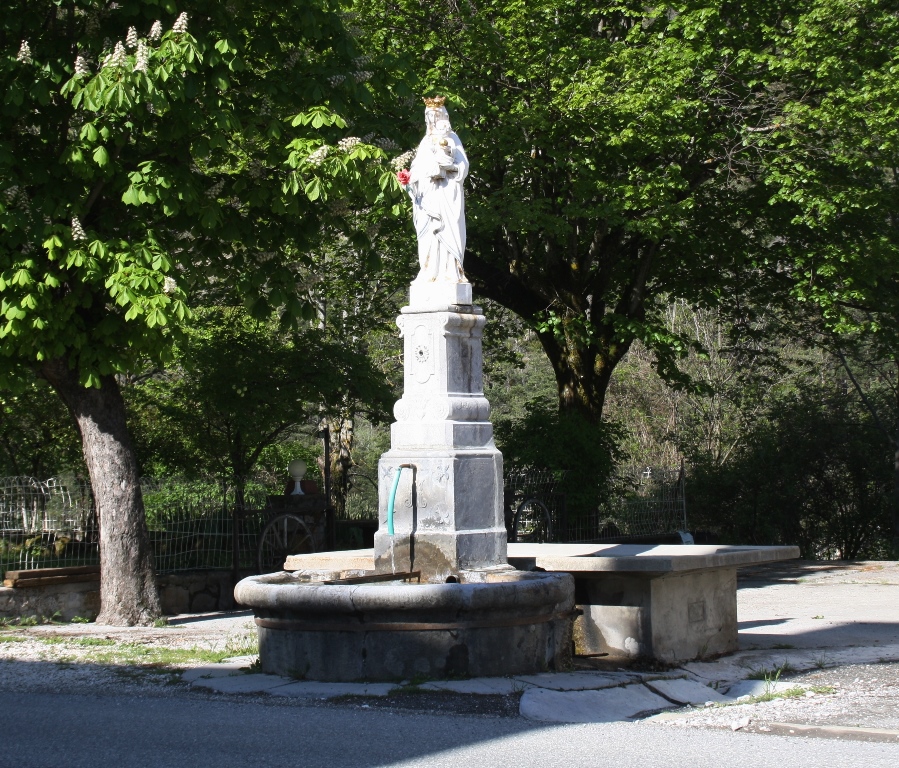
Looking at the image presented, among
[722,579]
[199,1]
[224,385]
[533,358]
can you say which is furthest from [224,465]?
[533,358]

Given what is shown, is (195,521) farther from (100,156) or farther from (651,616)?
(651,616)

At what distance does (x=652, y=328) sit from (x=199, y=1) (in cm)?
932

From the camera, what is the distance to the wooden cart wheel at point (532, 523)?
17828 millimetres

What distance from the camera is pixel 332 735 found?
678cm

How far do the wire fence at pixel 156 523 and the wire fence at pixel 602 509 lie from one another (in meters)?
4.07

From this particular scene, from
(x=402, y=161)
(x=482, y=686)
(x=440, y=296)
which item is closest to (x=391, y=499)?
(x=440, y=296)

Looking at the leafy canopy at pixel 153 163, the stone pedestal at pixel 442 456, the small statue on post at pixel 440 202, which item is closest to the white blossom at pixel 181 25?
the leafy canopy at pixel 153 163

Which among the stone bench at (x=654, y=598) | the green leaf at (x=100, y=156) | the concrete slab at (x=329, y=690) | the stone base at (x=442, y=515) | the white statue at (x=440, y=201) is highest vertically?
the green leaf at (x=100, y=156)

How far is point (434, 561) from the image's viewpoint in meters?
9.54

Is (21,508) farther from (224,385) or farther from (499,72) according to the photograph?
(499,72)

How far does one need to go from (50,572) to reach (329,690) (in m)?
6.39

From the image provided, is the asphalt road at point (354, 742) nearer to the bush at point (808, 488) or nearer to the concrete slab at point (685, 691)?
the concrete slab at point (685, 691)

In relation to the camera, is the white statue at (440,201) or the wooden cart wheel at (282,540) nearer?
the white statue at (440,201)

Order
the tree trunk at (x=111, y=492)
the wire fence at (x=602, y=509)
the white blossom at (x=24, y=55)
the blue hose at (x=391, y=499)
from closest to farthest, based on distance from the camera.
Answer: the blue hose at (x=391, y=499)
the white blossom at (x=24, y=55)
the tree trunk at (x=111, y=492)
the wire fence at (x=602, y=509)
